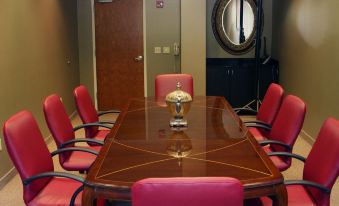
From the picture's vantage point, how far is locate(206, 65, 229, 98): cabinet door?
670cm

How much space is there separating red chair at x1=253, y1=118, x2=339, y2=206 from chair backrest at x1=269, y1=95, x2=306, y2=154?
1.40 ft

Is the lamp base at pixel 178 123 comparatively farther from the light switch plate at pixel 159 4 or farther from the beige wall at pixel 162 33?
the light switch plate at pixel 159 4

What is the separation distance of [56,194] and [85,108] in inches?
53.4

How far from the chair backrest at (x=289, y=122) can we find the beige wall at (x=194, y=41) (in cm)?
338

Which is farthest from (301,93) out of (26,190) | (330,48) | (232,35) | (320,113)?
(26,190)

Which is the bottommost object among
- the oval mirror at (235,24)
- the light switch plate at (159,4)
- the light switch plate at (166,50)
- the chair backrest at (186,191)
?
the chair backrest at (186,191)

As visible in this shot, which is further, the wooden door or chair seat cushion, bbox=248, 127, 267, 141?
the wooden door

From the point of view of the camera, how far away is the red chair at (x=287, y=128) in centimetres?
295

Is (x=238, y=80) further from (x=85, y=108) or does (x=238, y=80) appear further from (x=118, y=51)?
(x=85, y=108)

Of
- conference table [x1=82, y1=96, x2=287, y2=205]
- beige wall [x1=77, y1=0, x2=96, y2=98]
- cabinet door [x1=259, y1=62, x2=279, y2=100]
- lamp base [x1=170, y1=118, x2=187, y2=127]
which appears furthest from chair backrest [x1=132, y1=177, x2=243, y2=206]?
beige wall [x1=77, y1=0, x2=96, y2=98]

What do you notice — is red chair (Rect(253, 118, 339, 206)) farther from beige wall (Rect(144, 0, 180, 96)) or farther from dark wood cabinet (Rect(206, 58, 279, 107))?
beige wall (Rect(144, 0, 180, 96))

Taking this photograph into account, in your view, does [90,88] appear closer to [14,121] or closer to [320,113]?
[320,113]

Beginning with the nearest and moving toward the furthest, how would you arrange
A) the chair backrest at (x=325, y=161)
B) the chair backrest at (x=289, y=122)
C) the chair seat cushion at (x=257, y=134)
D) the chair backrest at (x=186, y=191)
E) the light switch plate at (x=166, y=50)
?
the chair backrest at (x=186, y=191), the chair backrest at (x=325, y=161), the chair backrest at (x=289, y=122), the chair seat cushion at (x=257, y=134), the light switch plate at (x=166, y=50)

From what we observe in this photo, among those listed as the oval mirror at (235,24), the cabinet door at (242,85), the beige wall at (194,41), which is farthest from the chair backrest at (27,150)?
the oval mirror at (235,24)
